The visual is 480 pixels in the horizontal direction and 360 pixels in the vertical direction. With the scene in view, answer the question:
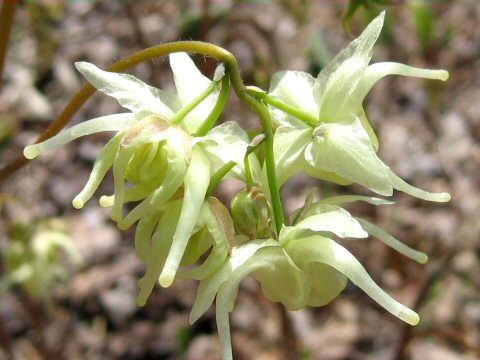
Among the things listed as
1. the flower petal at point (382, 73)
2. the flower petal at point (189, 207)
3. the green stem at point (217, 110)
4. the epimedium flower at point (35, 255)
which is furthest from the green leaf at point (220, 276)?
the epimedium flower at point (35, 255)

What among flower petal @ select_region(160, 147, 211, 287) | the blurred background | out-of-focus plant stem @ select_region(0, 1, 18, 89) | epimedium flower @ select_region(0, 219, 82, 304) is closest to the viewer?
flower petal @ select_region(160, 147, 211, 287)

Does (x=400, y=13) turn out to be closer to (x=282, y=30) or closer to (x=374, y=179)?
(x=282, y=30)

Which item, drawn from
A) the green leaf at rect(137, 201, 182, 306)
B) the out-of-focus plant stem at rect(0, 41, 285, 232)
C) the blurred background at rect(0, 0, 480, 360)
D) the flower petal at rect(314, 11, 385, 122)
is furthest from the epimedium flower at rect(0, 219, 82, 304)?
the flower petal at rect(314, 11, 385, 122)

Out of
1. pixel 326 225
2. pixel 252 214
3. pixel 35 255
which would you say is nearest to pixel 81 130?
pixel 252 214

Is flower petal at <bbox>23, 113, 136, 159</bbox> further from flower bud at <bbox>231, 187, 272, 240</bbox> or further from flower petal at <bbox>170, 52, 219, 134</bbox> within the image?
flower bud at <bbox>231, 187, 272, 240</bbox>

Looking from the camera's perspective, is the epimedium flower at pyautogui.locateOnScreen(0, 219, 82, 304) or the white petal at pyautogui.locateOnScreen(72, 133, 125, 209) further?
the epimedium flower at pyautogui.locateOnScreen(0, 219, 82, 304)

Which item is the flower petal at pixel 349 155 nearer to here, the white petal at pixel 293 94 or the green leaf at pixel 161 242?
the white petal at pixel 293 94

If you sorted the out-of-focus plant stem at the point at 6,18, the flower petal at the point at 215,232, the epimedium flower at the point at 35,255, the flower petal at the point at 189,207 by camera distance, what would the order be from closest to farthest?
the flower petal at the point at 189,207 → the flower petal at the point at 215,232 → the out-of-focus plant stem at the point at 6,18 → the epimedium flower at the point at 35,255
